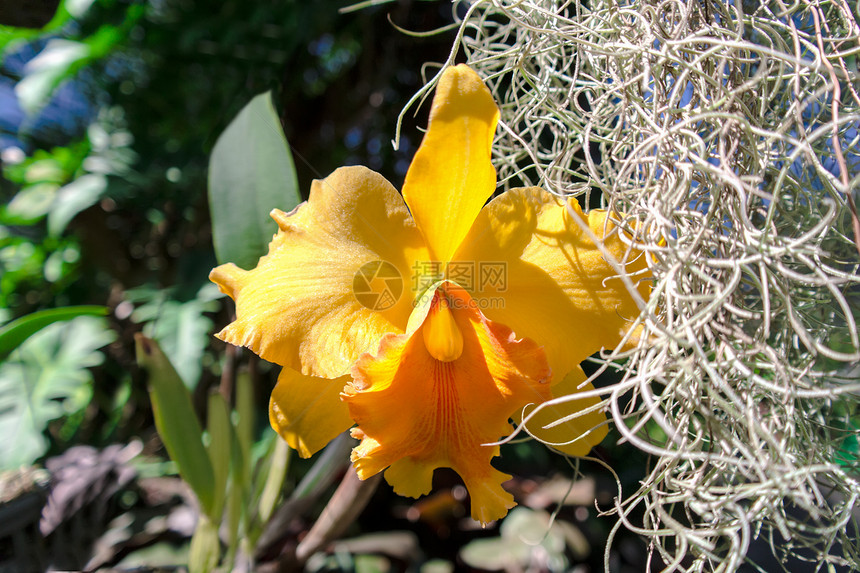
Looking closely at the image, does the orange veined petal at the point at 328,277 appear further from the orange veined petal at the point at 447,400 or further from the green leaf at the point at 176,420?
the green leaf at the point at 176,420

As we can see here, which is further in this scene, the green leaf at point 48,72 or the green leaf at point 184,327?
the green leaf at point 48,72

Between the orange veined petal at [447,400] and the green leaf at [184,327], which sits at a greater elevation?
the orange veined petal at [447,400]

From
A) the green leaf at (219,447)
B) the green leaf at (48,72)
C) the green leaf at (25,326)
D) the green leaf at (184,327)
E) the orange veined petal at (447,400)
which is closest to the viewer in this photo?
the orange veined petal at (447,400)

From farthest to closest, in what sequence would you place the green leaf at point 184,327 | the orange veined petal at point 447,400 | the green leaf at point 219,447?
the green leaf at point 184,327 < the green leaf at point 219,447 < the orange veined petal at point 447,400

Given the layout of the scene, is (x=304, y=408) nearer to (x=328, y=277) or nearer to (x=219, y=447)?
(x=328, y=277)

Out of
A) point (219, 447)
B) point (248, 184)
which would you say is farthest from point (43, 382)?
point (248, 184)

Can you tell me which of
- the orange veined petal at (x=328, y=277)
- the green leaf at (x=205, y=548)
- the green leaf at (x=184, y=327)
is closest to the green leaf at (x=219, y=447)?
the green leaf at (x=205, y=548)
